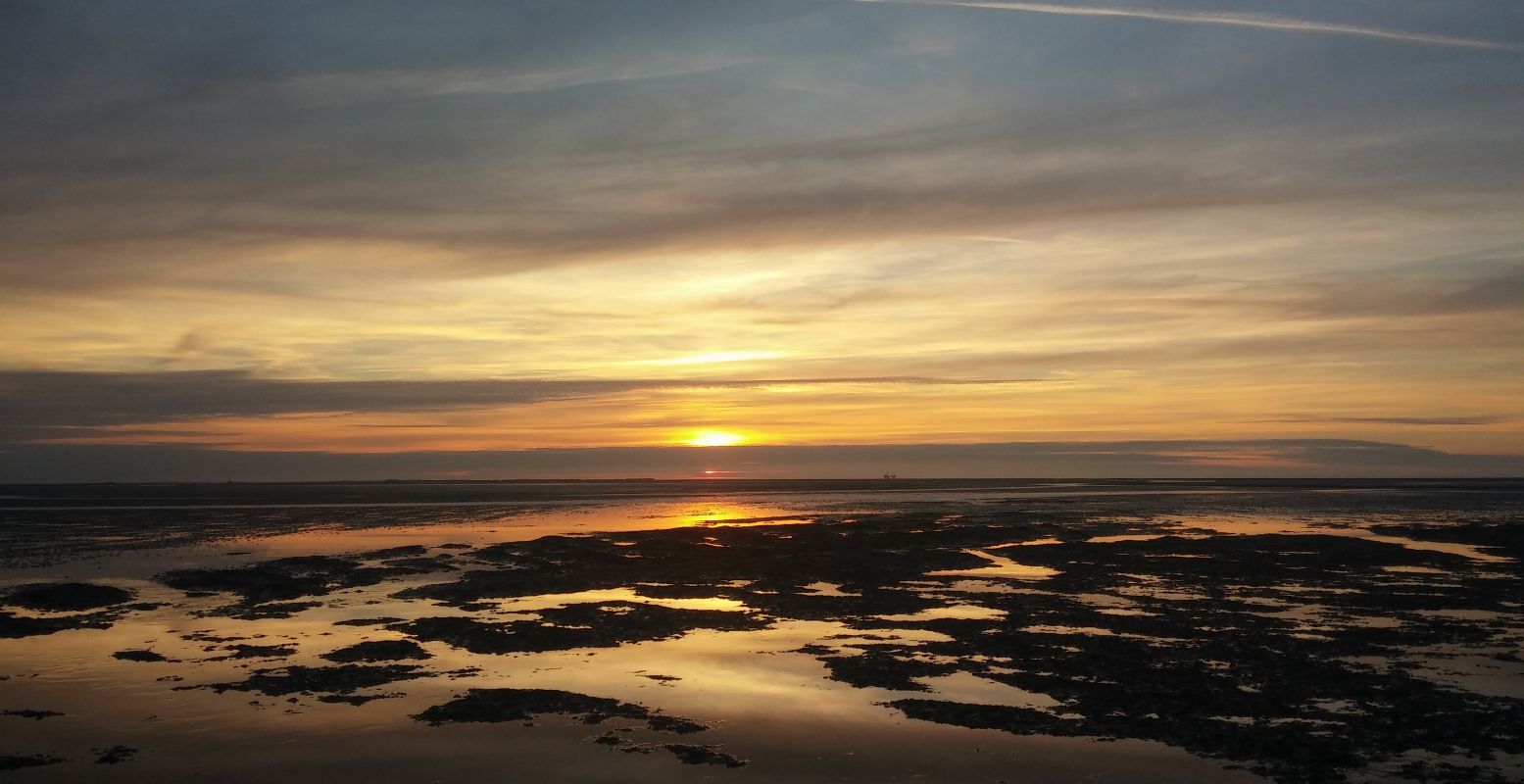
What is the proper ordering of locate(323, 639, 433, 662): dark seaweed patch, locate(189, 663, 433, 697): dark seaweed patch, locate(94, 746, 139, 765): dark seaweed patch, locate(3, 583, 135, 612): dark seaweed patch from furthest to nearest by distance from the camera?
locate(3, 583, 135, 612): dark seaweed patch, locate(323, 639, 433, 662): dark seaweed patch, locate(189, 663, 433, 697): dark seaweed patch, locate(94, 746, 139, 765): dark seaweed patch

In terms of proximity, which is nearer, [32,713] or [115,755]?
[115,755]

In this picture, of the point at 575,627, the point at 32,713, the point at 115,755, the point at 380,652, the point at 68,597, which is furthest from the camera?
the point at 68,597

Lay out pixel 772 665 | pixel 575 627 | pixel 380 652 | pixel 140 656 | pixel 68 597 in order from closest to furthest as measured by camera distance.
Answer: pixel 772 665 < pixel 140 656 < pixel 380 652 < pixel 575 627 < pixel 68 597

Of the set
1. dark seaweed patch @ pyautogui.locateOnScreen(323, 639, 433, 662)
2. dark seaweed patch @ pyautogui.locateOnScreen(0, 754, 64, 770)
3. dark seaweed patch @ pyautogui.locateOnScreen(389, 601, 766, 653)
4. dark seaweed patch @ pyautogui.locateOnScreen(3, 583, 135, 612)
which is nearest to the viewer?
dark seaweed patch @ pyautogui.locateOnScreen(0, 754, 64, 770)

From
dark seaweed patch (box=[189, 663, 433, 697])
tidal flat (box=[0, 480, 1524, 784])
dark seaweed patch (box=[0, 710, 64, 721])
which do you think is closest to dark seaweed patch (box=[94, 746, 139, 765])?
tidal flat (box=[0, 480, 1524, 784])

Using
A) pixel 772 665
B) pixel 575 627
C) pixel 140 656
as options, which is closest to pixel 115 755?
pixel 140 656

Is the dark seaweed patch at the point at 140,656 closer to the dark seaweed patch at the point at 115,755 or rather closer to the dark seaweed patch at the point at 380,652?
the dark seaweed patch at the point at 380,652

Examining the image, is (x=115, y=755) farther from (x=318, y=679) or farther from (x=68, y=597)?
(x=68, y=597)

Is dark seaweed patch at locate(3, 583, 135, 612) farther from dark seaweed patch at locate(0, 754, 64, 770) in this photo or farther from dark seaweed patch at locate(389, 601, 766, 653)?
dark seaweed patch at locate(0, 754, 64, 770)
